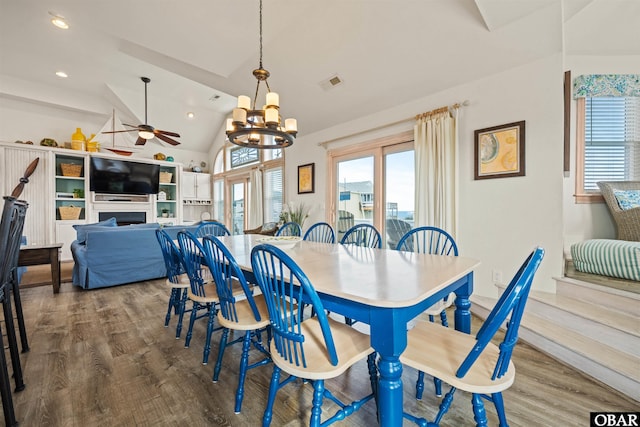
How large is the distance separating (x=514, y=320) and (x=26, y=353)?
3.22 m

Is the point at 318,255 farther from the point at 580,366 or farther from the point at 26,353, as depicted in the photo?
the point at 26,353

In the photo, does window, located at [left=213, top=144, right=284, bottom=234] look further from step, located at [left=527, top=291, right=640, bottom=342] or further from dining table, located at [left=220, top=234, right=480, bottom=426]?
step, located at [left=527, top=291, right=640, bottom=342]

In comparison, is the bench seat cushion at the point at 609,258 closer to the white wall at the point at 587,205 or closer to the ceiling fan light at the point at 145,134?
the white wall at the point at 587,205

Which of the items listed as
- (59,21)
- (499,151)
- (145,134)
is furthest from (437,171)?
(59,21)

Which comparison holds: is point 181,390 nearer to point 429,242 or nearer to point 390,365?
point 390,365

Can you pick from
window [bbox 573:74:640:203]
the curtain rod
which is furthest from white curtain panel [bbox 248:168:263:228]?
window [bbox 573:74:640:203]

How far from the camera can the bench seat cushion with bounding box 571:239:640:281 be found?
2.21 m

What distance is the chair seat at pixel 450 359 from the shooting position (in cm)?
101

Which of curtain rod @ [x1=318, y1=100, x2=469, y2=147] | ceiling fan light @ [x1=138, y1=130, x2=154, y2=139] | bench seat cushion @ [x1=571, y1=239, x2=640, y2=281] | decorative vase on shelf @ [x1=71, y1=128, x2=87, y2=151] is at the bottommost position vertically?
bench seat cushion @ [x1=571, y1=239, x2=640, y2=281]

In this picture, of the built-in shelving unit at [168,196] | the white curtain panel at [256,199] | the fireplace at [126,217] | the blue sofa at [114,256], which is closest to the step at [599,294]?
the blue sofa at [114,256]

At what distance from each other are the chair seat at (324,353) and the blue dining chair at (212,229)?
8.03 feet

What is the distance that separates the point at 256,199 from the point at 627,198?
5.87 m

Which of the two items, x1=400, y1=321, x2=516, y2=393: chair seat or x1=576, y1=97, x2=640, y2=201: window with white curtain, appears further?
x1=576, y1=97, x2=640, y2=201: window with white curtain

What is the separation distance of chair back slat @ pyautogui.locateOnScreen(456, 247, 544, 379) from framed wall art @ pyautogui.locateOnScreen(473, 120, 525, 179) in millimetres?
2105
